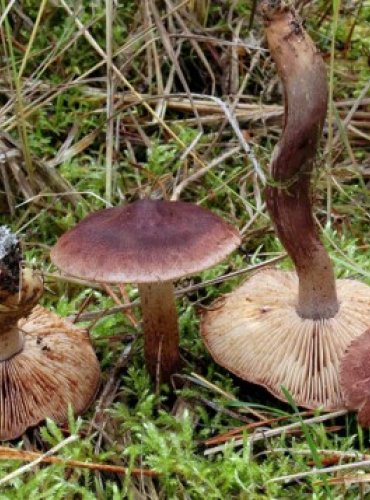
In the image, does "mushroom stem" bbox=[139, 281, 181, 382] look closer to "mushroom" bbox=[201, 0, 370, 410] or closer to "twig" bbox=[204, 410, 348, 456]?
"mushroom" bbox=[201, 0, 370, 410]

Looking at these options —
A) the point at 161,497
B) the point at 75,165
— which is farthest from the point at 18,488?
the point at 75,165

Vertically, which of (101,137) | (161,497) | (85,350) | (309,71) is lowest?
(161,497)

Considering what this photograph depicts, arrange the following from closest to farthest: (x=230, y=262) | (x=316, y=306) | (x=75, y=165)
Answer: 1. (x=316, y=306)
2. (x=230, y=262)
3. (x=75, y=165)

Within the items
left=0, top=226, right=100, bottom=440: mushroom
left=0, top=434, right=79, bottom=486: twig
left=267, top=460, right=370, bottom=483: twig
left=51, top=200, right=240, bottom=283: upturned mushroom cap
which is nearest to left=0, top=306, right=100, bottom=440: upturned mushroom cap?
left=0, top=226, right=100, bottom=440: mushroom

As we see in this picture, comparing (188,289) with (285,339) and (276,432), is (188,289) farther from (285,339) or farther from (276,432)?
(276,432)

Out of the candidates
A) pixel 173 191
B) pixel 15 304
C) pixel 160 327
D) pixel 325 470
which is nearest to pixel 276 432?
pixel 325 470

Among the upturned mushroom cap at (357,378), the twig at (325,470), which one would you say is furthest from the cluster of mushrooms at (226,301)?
the twig at (325,470)

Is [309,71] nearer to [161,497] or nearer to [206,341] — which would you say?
[206,341]
